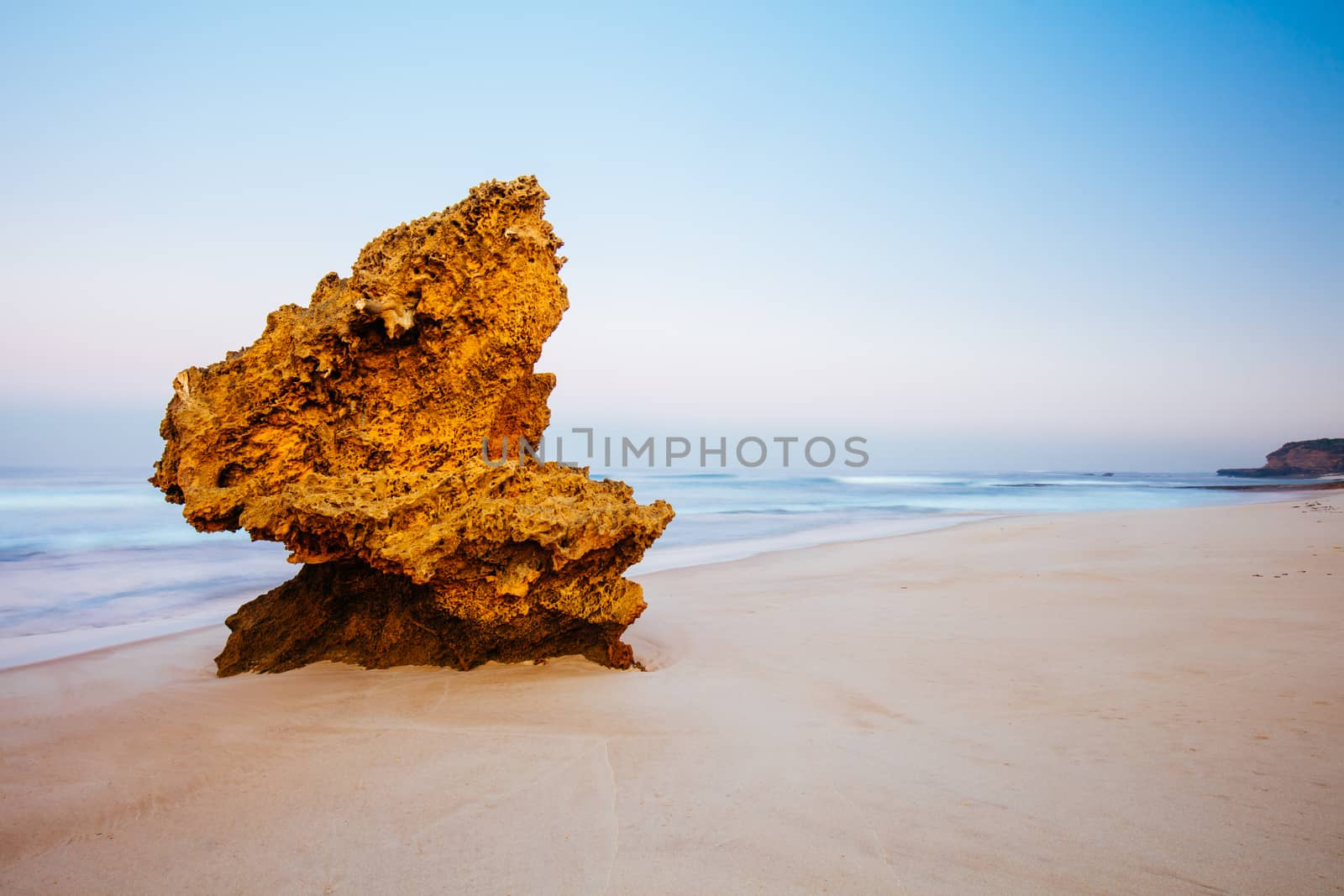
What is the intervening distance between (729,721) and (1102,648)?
295cm

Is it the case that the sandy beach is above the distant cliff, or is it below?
below

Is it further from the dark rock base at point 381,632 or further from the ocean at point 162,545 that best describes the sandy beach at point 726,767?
the ocean at point 162,545

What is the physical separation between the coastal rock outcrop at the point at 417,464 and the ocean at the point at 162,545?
362cm

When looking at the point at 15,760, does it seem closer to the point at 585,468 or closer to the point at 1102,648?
the point at 585,468

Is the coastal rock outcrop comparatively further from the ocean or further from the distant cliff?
the distant cliff

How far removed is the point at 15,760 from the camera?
303cm

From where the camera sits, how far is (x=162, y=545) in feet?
44.2

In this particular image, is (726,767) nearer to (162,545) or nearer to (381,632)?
(381,632)

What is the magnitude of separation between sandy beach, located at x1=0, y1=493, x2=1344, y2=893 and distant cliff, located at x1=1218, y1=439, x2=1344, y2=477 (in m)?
66.1

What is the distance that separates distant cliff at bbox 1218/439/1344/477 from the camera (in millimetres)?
51906

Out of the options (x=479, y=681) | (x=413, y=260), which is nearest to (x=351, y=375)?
(x=413, y=260)

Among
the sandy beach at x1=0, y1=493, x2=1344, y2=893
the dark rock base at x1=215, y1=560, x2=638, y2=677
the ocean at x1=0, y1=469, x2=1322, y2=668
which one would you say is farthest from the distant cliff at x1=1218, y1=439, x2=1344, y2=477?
the dark rock base at x1=215, y1=560, x2=638, y2=677

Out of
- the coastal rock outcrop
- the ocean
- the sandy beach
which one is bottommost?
the ocean

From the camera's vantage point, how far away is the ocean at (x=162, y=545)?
24.9 ft
